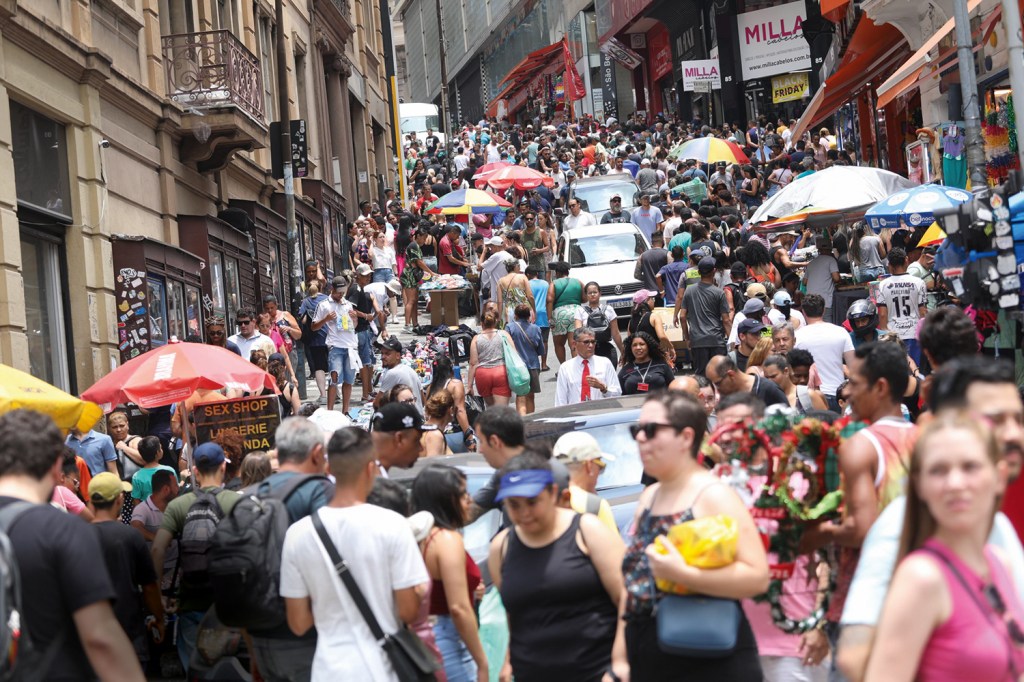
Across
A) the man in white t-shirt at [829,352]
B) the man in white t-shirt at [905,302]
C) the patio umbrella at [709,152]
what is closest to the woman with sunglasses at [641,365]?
the man in white t-shirt at [829,352]

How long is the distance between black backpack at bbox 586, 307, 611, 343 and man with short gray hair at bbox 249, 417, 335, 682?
1129 centimetres

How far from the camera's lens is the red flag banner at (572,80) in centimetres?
6569

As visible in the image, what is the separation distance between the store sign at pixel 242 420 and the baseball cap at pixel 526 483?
6.87 metres

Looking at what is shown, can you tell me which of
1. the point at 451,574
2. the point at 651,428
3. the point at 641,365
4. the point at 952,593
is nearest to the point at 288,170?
the point at 641,365

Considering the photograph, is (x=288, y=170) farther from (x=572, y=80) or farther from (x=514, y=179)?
(x=572, y=80)

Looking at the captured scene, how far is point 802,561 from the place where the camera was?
5.66 metres

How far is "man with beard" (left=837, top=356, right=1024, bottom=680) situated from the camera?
3957mm

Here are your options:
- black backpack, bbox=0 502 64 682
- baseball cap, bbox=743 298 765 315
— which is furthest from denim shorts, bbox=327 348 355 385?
black backpack, bbox=0 502 64 682

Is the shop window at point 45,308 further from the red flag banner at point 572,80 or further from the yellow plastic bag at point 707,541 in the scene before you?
the red flag banner at point 572,80

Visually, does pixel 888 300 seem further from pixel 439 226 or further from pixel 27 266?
pixel 439 226

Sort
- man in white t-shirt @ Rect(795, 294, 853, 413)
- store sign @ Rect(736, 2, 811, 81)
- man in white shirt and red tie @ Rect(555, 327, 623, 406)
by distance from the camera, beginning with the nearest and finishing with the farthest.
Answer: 1. man in white t-shirt @ Rect(795, 294, 853, 413)
2. man in white shirt and red tie @ Rect(555, 327, 623, 406)
3. store sign @ Rect(736, 2, 811, 81)

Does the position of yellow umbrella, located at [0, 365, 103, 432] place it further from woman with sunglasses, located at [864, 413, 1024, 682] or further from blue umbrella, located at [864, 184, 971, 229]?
blue umbrella, located at [864, 184, 971, 229]

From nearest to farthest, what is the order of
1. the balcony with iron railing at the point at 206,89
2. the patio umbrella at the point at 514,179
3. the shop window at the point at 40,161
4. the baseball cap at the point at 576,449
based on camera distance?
the baseball cap at the point at 576,449 < the shop window at the point at 40,161 < the balcony with iron railing at the point at 206,89 < the patio umbrella at the point at 514,179

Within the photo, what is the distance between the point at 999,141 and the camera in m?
18.2
